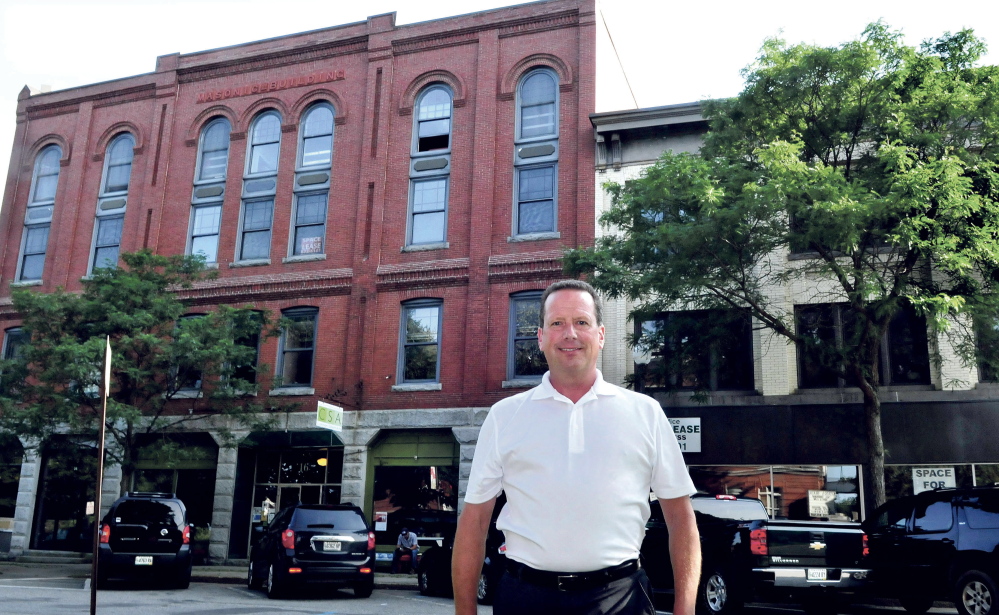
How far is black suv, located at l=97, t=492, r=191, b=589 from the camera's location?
53.1 feet

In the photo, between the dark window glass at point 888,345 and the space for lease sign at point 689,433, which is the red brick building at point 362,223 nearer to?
the space for lease sign at point 689,433

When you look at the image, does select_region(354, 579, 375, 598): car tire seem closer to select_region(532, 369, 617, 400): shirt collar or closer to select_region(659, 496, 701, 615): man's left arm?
select_region(532, 369, 617, 400): shirt collar

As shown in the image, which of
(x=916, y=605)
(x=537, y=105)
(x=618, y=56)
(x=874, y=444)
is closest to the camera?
(x=916, y=605)

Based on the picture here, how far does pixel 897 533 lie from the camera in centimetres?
1266

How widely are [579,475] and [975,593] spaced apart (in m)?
10.6

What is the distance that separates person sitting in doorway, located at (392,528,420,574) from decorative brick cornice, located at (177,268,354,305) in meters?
7.11

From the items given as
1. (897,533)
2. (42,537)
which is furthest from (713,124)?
(42,537)

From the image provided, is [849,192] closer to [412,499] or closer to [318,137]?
[412,499]

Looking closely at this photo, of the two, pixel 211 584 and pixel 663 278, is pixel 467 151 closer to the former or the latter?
pixel 663 278

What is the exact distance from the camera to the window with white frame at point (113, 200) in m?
28.3

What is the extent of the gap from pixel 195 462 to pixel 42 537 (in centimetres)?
561

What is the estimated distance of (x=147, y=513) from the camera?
16.5 meters

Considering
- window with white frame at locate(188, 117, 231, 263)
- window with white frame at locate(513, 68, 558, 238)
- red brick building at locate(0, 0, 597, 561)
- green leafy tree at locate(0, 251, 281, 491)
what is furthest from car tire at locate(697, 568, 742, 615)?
window with white frame at locate(188, 117, 231, 263)

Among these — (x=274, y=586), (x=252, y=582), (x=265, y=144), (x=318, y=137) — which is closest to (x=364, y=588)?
(x=274, y=586)
